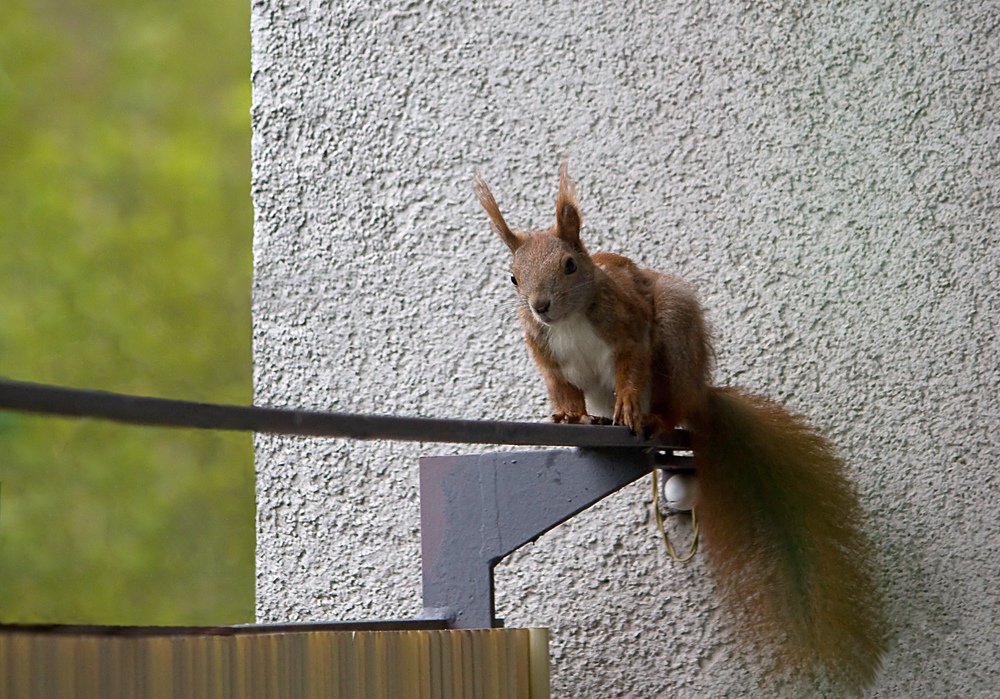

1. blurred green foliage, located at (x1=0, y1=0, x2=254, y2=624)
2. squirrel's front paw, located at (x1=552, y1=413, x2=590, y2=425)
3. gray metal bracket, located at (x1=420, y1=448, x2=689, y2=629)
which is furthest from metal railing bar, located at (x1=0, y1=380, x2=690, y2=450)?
blurred green foliage, located at (x1=0, y1=0, x2=254, y2=624)

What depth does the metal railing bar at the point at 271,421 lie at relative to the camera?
655 mm

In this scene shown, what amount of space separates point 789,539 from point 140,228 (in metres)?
4.34

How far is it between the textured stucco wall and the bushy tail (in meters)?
0.10

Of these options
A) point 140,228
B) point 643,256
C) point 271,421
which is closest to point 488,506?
point 271,421

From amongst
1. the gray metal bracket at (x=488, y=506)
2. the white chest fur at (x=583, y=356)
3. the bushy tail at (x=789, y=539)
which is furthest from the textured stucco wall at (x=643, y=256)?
the gray metal bracket at (x=488, y=506)

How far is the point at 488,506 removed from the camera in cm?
131

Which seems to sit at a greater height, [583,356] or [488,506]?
[583,356]

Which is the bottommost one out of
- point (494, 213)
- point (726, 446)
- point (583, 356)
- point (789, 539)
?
point (789, 539)

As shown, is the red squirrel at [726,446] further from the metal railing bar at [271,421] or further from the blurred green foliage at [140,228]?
the blurred green foliage at [140,228]

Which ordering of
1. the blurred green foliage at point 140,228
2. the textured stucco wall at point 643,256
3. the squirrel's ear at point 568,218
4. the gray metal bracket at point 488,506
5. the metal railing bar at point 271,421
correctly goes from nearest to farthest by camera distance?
the metal railing bar at point 271,421 < the gray metal bracket at point 488,506 < the squirrel's ear at point 568,218 < the textured stucco wall at point 643,256 < the blurred green foliage at point 140,228

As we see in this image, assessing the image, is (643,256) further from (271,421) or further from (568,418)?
(271,421)

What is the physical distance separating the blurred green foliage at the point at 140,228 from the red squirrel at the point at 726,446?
11.4 feet

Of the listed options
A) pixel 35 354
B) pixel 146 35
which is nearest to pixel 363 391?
pixel 35 354

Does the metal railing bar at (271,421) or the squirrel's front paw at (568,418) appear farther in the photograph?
the squirrel's front paw at (568,418)
